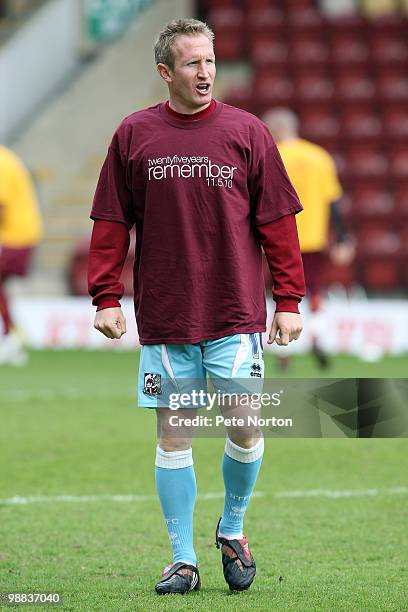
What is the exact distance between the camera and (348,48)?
A: 20141 millimetres

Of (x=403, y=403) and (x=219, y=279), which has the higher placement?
(x=219, y=279)

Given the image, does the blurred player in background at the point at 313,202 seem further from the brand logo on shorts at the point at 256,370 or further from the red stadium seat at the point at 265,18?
the red stadium seat at the point at 265,18

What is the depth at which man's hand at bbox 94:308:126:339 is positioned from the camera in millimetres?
4484

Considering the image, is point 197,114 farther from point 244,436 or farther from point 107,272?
point 244,436

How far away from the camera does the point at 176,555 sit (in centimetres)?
447

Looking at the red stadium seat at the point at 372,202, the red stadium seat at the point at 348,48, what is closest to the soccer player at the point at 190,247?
the red stadium seat at the point at 372,202

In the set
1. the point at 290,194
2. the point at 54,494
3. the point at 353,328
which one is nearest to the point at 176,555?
the point at 290,194

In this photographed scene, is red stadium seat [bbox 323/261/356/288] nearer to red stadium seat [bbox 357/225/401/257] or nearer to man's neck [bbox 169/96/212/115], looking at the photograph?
red stadium seat [bbox 357/225/401/257]

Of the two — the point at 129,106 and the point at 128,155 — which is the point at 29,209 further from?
the point at 128,155

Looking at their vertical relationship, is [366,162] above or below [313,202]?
below

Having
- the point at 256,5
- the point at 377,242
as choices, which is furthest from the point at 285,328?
the point at 256,5

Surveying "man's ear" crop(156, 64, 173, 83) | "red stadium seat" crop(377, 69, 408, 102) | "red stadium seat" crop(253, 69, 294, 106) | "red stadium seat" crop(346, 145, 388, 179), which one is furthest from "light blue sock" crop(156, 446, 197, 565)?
"red stadium seat" crop(377, 69, 408, 102)

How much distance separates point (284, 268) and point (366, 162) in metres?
14.5

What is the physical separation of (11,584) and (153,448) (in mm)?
3430
